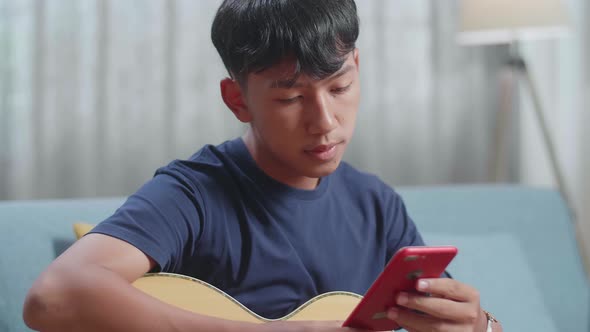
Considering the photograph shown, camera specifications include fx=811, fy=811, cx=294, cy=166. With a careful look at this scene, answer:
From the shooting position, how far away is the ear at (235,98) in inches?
49.1

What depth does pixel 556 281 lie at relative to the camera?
1881 mm

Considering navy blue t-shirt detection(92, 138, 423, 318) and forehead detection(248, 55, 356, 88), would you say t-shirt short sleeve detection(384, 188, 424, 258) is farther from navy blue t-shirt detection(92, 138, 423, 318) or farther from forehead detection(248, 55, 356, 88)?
forehead detection(248, 55, 356, 88)

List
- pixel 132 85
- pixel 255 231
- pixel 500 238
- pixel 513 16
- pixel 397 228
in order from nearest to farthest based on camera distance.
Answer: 1. pixel 255 231
2. pixel 397 228
3. pixel 500 238
4. pixel 513 16
5. pixel 132 85

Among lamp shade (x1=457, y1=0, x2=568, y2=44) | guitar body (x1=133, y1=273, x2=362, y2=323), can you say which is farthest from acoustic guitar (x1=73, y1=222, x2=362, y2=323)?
lamp shade (x1=457, y1=0, x2=568, y2=44)

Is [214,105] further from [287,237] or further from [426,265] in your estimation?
[426,265]

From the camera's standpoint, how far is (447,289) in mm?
1030

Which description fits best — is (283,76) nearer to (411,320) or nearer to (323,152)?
(323,152)

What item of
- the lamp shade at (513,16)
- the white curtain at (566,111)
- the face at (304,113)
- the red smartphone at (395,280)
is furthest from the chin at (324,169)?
the white curtain at (566,111)

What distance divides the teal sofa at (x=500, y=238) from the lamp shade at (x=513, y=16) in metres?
0.68

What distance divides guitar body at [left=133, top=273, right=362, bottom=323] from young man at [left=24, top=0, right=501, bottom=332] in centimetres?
2

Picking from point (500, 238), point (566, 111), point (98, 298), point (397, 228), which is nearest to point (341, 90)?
point (397, 228)

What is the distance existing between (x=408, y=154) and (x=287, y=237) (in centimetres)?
180

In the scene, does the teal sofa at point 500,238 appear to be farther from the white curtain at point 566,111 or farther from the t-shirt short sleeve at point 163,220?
the white curtain at point 566,111

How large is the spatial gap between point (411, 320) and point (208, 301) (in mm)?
281
